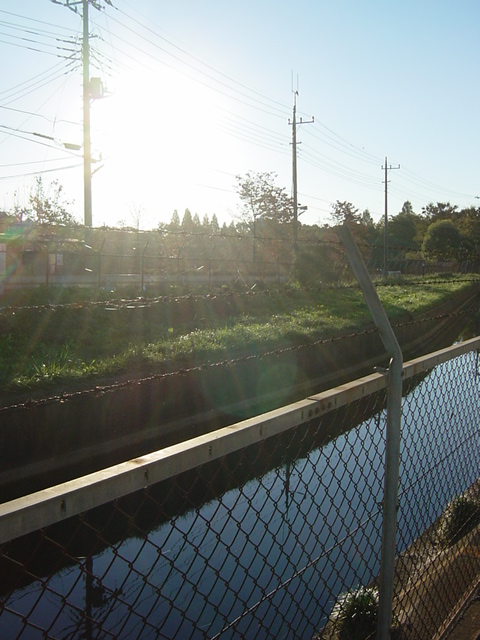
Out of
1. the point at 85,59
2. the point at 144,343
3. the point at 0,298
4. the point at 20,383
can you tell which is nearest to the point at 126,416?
the point at 20,383

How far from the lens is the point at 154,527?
6066mm

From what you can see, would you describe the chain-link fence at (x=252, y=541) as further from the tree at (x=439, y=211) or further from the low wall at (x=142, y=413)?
the tree at (x=439, y=211)

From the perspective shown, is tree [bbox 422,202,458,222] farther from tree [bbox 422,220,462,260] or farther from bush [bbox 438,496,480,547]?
bush [bbox 438,496,480,547]

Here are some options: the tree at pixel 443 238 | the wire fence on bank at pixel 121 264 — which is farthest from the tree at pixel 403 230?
the wire fence on bank at pixel 121 264

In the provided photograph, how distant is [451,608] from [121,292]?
40.1 feet

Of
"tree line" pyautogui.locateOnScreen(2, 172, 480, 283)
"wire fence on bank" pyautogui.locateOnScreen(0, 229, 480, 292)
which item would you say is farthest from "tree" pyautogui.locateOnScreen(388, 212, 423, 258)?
"wire fence on bank" pyautogui.locateOnScreen(0, 229, 480, 292)

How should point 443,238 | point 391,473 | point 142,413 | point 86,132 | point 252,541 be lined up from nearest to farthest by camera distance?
point 391,473
point 252,541
point 142,413
point 86,132
point 443,238

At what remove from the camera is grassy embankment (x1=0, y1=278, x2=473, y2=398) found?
9320 mm

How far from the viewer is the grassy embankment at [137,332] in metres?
9.32

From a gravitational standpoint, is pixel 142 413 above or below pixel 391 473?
below

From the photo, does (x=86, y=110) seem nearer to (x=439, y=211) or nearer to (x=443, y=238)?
(x=443, y=238)

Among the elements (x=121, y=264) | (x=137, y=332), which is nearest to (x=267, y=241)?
(x=121, y=264)

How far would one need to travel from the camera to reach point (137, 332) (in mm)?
12961

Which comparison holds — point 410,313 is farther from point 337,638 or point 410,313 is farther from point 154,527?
point 337,638
